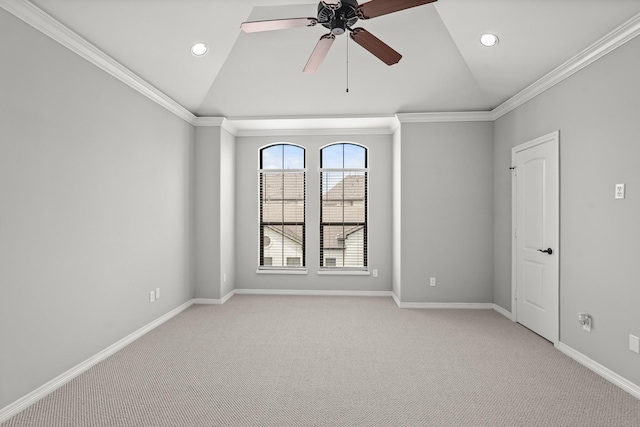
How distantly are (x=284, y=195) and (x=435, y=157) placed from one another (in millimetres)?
2448

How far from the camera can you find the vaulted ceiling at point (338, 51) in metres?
2.99

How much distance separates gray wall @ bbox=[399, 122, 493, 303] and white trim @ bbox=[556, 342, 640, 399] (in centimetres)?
165

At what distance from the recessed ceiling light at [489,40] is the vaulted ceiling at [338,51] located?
0.23ft

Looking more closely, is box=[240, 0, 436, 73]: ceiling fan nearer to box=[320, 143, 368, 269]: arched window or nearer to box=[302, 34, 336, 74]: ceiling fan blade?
box=[302, 34, 336, 74]: ceiling fan blade

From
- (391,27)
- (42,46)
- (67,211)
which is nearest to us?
(42,46)

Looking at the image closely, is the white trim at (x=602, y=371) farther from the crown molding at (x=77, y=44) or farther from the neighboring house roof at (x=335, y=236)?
the crown molding at (x=77, y=44)

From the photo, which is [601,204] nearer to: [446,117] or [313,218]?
[446,117]

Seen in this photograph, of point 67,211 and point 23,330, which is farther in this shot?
point 67,211

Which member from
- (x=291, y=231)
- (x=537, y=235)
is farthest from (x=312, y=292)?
(x=537, y=235)

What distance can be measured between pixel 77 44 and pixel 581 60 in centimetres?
426

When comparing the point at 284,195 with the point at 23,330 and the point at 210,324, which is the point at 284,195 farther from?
the point at 23,330

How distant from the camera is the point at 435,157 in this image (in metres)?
5.08

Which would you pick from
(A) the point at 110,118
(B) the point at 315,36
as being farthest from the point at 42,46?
(B) the point at 315,36

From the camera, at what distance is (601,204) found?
119 inches
